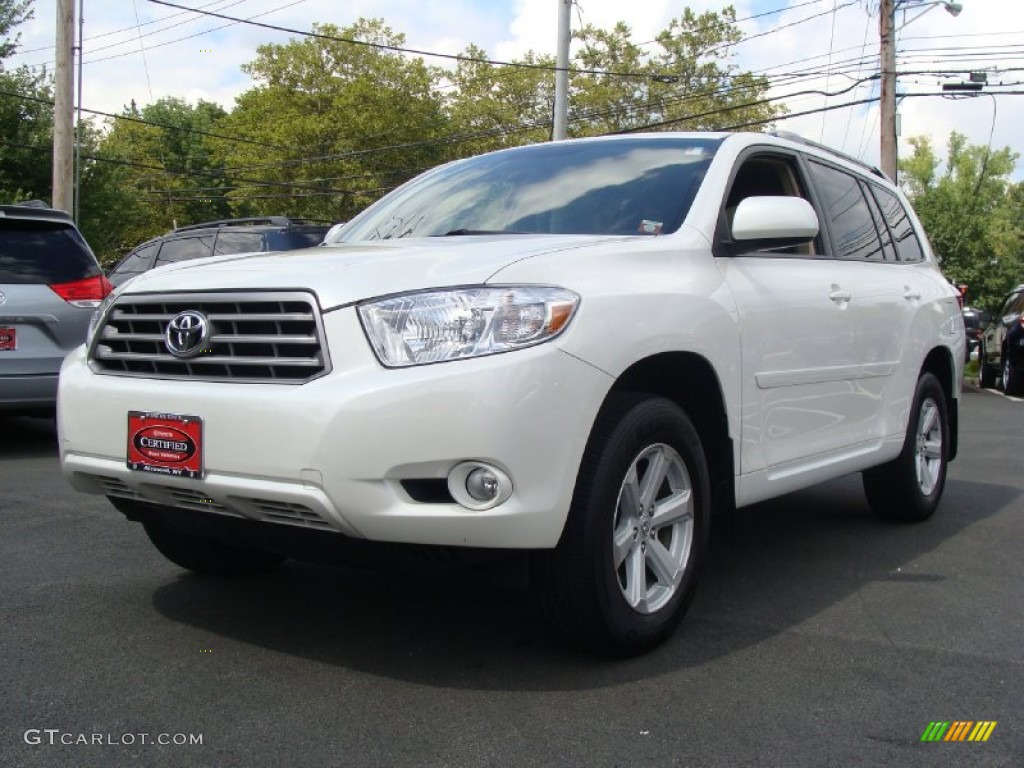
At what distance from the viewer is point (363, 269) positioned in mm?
3057

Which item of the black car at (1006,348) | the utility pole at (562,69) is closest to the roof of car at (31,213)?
the black car at (1006,348)

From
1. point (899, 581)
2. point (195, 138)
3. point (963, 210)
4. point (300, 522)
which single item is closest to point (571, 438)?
point (300, 522)

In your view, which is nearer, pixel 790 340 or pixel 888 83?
pixel 790 340

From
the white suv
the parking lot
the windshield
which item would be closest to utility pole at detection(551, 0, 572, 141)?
the windshield

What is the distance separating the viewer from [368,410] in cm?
280

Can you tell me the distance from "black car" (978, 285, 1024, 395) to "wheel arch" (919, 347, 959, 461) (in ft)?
33.3

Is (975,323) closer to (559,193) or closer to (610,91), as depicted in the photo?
(559,193)

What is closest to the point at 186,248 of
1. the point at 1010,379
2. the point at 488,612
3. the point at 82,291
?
the point at 82,291

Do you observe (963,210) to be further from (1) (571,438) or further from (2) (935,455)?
(1) (571,438)

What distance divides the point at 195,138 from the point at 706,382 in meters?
61.6

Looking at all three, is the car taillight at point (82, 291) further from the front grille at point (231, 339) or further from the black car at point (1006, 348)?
the black car at point (1006, 348)

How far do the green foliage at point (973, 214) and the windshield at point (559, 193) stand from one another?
3304 cm

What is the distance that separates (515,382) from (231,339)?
0.86 m

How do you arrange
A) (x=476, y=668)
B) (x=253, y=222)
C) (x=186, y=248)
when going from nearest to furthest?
(x=476, y=668), (x=186, y=248), (x=253, y=222)
